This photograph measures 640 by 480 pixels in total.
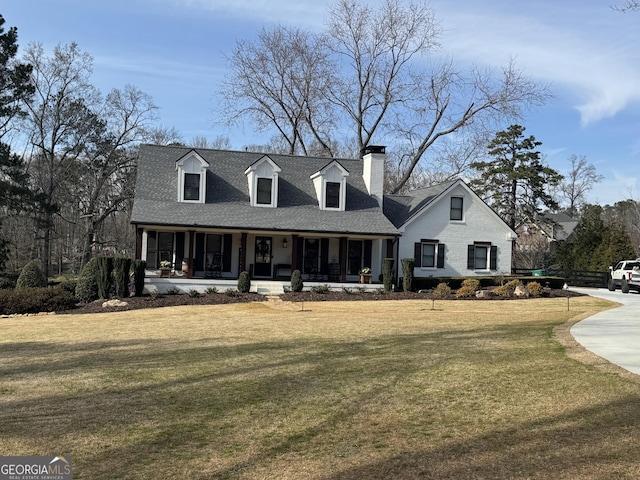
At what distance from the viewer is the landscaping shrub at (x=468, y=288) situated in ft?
82.2

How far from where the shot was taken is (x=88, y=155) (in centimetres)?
4600

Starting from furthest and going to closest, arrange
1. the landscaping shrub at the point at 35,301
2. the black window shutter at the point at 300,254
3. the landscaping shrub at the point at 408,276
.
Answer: the black window shutter at the point at 300,254 → the landscaping shrub at the point at 408,276 → the landscaping shrub at the point at 35,301

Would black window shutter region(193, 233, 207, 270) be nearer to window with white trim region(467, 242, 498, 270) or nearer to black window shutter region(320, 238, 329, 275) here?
black window shutter region(320, 238, 329, 275)

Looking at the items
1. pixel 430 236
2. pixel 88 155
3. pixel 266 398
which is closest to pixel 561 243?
pixel 430 236

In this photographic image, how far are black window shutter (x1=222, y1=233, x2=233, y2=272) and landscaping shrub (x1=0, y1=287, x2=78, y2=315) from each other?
8.66m

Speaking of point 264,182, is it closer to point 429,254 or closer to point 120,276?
point 120,276

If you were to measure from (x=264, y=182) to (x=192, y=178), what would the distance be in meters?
3.53

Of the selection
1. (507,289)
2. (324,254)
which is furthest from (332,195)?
(507,289)

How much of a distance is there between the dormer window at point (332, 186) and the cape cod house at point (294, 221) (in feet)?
0.17

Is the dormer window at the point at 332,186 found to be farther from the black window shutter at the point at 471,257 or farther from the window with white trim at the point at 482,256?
the window with white trim at the point at 482,256

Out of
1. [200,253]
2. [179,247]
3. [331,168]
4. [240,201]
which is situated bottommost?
→ [200,253]

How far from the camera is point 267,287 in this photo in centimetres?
2603

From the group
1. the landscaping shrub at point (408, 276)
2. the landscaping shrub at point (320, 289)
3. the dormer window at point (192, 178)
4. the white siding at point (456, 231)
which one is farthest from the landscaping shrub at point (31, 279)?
the white siding at point (456, 231)

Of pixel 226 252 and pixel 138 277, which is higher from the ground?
pixel 226 252
